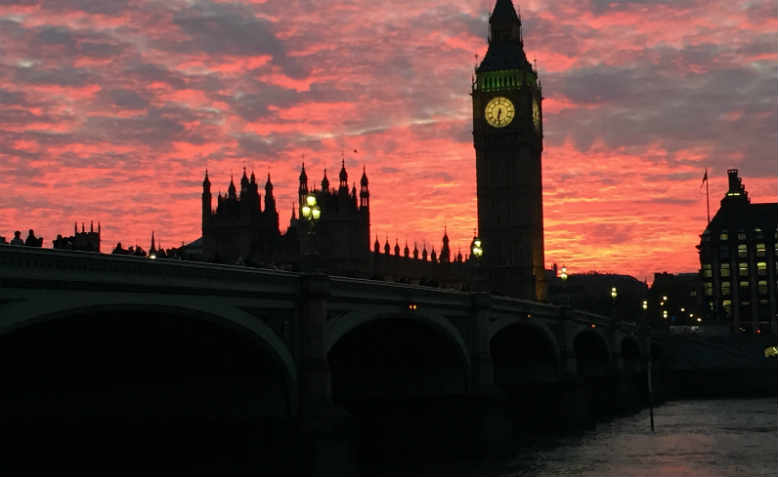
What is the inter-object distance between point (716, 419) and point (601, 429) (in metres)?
11.2

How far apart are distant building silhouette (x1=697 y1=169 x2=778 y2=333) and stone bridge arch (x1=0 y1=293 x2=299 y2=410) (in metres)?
157

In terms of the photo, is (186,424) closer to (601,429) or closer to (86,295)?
(86,295)

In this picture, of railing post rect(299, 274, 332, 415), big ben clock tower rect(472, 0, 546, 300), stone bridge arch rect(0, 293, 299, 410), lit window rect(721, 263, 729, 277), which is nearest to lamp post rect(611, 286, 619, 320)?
big ben clock tower rect(472, 0, 546, 300)

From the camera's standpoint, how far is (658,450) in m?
69.1

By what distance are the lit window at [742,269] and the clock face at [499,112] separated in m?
53.3

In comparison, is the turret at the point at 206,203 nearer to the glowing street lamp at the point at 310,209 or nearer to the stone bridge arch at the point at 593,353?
the stone bridge arch at the point at 593,353

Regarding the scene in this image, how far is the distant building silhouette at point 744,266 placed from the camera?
7441 inches

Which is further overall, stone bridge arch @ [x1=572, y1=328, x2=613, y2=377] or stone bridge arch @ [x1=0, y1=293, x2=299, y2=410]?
stone bridge arch @ [x1=572, y1=328, x2=613, y2=377]

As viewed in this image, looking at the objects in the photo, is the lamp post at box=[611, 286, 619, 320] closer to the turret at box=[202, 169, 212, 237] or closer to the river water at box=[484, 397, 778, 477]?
the river water at box=[484, 397, 778, 477]

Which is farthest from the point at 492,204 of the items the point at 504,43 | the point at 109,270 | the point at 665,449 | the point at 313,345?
the point at 109,270

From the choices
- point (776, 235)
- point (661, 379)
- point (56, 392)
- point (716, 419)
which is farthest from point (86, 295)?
point (776, 235)

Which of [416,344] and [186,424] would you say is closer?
[186,424]

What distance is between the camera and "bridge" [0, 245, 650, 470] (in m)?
31.4

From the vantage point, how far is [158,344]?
1538 inches
